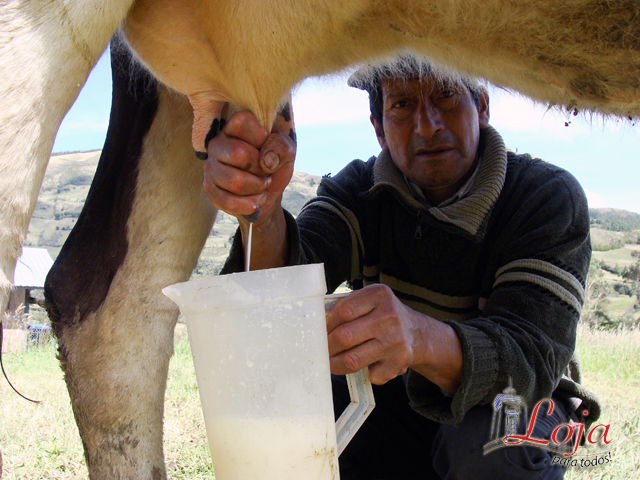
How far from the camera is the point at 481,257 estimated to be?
1.47 m

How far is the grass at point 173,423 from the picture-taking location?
1694mm

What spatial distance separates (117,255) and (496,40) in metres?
1.08

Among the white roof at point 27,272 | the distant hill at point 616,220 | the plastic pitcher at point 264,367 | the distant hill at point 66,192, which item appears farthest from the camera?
the distant hill at point 66,192

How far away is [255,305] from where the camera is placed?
61cm

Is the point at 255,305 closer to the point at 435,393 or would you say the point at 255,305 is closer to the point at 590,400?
the point at 435,393

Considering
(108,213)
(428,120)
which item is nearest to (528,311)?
(428,120)

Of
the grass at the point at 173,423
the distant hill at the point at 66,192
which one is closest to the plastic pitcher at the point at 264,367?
the grass at the point at 173,423

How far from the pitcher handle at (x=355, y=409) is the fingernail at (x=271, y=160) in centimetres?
54

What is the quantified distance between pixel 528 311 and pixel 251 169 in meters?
0.71

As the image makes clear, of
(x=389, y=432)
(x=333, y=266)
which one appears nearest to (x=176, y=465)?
(x=389, y=432)

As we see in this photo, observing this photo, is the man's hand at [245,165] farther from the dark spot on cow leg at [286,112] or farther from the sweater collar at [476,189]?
the sweater collar at [476,189]

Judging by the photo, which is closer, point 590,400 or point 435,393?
point 435,393

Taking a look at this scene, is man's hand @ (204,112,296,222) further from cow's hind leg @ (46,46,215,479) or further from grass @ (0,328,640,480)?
grass @ (0,328,640,480)

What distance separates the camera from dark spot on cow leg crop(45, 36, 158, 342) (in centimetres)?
137
